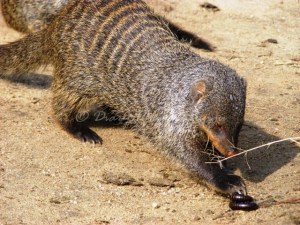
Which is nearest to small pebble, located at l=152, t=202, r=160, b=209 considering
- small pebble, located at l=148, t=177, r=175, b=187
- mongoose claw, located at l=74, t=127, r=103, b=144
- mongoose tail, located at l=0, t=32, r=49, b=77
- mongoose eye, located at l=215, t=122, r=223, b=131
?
small pebble, located at l=148, t=177, r=175, b=187

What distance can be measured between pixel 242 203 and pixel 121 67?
4.21 feet

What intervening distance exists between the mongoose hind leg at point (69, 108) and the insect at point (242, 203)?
1.14 m

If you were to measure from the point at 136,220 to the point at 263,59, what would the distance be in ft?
7.99

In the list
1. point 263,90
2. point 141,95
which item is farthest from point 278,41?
point 141,95

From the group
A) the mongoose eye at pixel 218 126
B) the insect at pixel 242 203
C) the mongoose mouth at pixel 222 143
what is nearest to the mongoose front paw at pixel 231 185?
the insect at pixel 242 203

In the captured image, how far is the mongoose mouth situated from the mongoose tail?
151 centimetres

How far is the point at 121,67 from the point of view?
175 inches

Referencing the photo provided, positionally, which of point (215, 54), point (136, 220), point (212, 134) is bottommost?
point (215, 54)

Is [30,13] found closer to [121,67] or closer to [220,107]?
[121,67]

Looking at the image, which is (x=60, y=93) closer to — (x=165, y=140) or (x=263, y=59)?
(x=165, y=140)

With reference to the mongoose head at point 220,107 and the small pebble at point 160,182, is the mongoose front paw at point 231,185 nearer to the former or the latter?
the mongoose head at point 220,107

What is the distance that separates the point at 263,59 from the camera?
5578 millimetres

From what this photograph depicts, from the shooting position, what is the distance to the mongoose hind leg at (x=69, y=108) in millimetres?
4496

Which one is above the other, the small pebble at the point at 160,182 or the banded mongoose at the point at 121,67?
the banded mongoose at the point at 121,67
